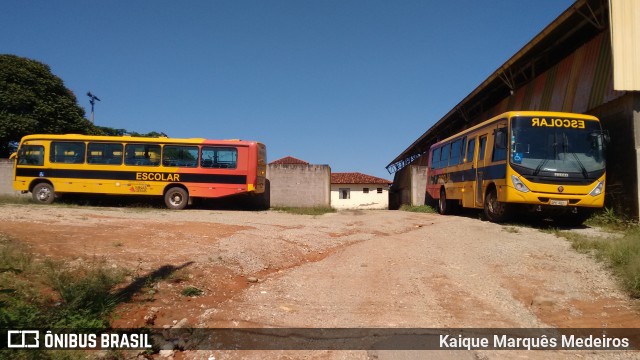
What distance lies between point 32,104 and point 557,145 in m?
31.9

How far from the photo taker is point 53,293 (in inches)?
168

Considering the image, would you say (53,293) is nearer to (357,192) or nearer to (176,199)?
(176,199)

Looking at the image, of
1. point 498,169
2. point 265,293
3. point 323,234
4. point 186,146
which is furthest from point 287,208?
point 265,293

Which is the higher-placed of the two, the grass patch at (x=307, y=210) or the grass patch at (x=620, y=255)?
the grass patch at (x=307, y=210)

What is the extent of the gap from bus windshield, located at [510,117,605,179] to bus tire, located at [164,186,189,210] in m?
11.3

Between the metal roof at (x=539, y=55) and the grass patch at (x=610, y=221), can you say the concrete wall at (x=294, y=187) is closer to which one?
the metal roof at (x=539, y=55)

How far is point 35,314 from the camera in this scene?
3.63 meters

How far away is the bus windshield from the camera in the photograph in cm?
991

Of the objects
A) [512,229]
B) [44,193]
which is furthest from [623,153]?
[44,193]

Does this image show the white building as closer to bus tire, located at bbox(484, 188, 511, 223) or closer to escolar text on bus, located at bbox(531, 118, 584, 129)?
bus tire, located at bbox(484, 188, 511, 223)

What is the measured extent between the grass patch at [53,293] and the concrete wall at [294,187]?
1369cm

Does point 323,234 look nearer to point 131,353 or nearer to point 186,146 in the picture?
point 131,353

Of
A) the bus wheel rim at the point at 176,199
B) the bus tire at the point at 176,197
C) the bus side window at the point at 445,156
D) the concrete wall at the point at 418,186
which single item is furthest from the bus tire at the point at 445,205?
the bus wheel rim at the point at 176,199

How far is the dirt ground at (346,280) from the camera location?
4316 mm
